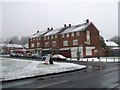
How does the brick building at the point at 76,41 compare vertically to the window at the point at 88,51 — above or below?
above

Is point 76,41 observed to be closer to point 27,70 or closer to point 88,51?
point 88,51

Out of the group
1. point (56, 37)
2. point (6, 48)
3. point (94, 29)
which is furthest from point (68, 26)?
point (6, 48)

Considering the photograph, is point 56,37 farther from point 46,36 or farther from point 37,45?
point 37,45

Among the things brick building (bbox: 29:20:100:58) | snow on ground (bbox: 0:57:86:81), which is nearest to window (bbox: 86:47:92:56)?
brick building (bbox: 29:20:100:58)

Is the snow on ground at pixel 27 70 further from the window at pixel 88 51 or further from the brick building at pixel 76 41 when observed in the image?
the window at pixel 88 51

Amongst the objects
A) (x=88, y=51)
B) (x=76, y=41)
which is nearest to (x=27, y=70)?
(x=88, y=51)

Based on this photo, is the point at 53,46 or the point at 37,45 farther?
the point at 37,45

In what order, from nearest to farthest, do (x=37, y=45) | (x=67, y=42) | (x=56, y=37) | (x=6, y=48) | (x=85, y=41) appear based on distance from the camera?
(x=85, y=41) → (x=67, y=42) → (x=56, y=37) → (x=37, y=45) → (x=6, y=48)

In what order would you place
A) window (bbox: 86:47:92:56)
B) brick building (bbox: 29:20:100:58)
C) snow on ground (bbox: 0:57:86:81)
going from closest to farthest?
snow on ground (bbox: 0:57:86:81), window (bbox: 86:47:92:56), brick building (bbox: 29:20:100:58)

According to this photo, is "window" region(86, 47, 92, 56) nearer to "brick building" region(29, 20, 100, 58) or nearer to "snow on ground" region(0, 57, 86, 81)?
"brick building" region(29, 20, 100, 58)

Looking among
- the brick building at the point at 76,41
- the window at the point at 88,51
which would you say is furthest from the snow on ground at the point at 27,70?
the window at the point at 88,51

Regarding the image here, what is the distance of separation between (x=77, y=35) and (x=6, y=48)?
8587 cm

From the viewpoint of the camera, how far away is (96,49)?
71062mm

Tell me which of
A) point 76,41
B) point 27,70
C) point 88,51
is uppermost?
point 76,41
